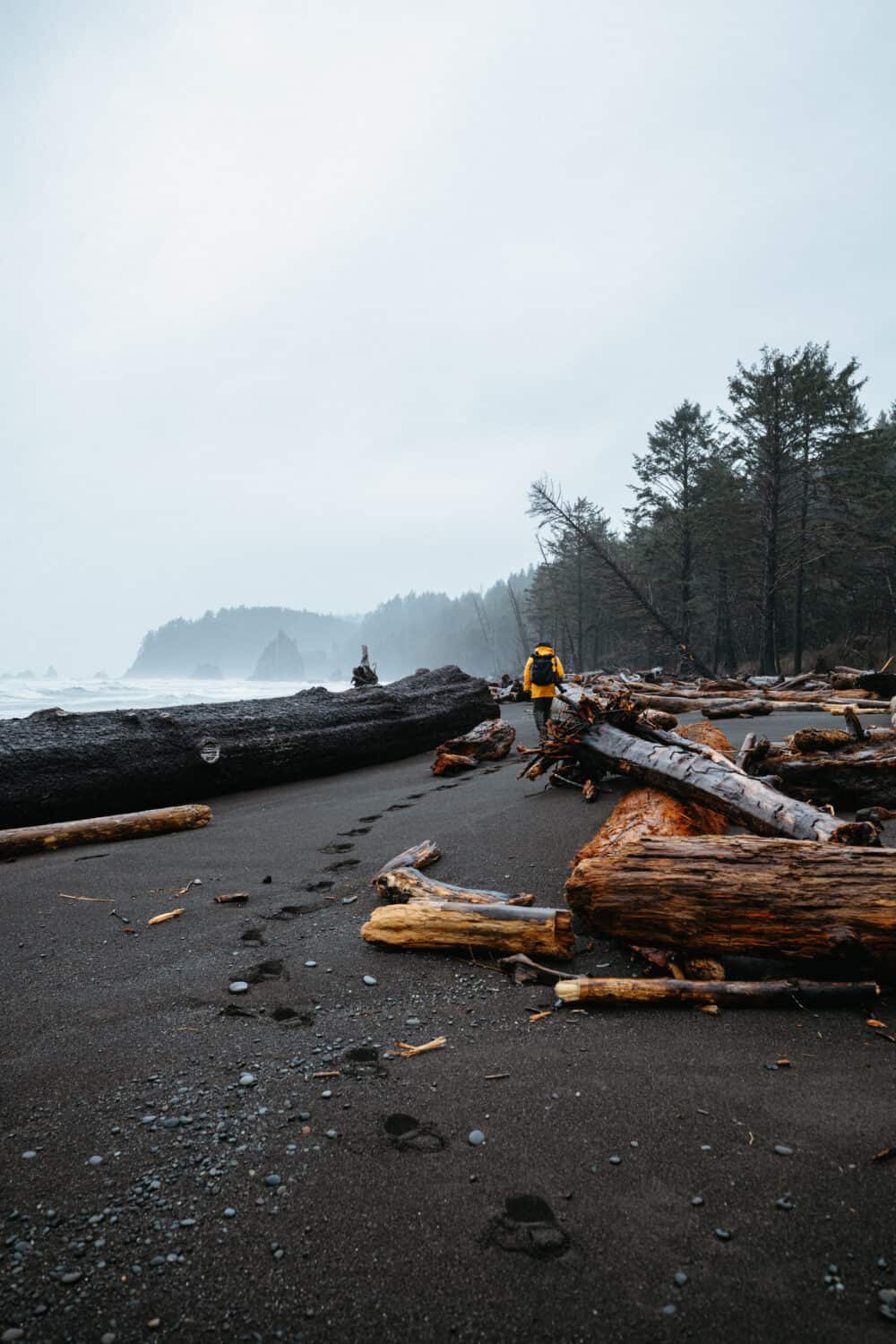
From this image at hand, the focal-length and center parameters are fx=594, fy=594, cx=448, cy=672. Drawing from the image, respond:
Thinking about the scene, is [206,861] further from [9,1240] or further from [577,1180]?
[577,1180]

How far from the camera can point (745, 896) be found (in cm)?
241

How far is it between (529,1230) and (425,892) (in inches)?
70.5

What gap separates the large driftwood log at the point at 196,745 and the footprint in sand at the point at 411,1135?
554 cm

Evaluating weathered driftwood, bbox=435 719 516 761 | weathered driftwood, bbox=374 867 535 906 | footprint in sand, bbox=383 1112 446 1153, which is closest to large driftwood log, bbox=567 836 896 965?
weathered driftwood, bbox=374 867 535 906

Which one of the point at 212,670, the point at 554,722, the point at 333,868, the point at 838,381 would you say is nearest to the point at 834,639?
the point at 838,381

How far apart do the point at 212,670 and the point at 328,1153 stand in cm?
17209

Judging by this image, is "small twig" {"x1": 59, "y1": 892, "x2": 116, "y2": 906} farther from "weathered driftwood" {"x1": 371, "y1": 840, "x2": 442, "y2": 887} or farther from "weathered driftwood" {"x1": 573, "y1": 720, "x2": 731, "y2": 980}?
"weathered driftwood" {"x1": 573, "y1": 720, "x2": 731, "y2": 980}

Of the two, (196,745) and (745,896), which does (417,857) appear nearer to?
(745,896)

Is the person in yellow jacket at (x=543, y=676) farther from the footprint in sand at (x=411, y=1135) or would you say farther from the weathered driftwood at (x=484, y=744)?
the footprint in sand at (x=411, y=1135)

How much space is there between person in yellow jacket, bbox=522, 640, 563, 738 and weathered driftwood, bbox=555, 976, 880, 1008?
550 cm

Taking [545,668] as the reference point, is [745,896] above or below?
below

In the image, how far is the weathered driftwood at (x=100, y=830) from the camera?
495 centimetres

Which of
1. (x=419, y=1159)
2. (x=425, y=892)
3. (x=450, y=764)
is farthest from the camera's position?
(x=450, y=764)

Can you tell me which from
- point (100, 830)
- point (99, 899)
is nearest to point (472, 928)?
point (99, 899)
